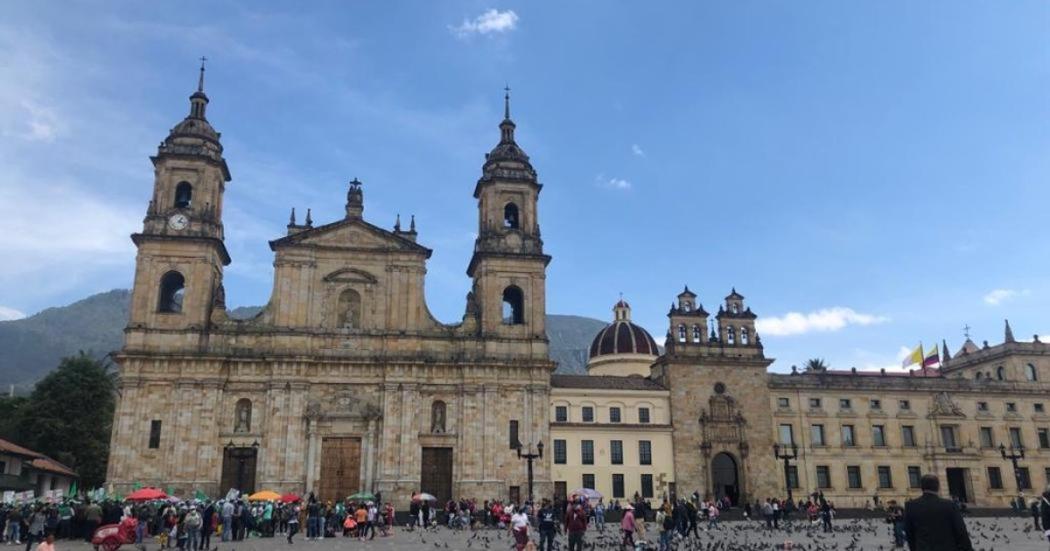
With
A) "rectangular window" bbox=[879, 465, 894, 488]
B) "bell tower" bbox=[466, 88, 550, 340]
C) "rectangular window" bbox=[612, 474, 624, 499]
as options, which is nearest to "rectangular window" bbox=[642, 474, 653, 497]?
"rectangular window" bbox=[612, 474, 624, 499]

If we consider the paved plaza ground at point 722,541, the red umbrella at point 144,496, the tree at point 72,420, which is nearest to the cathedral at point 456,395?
the red umbrella at point 144,496

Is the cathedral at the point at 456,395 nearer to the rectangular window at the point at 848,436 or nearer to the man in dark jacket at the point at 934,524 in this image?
the rectangular window at the point at 848,436

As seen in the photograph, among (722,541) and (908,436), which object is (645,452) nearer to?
(908,436)

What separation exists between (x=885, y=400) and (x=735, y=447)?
485 inches

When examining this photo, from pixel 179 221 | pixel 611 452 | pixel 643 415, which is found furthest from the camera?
pixel 643 415

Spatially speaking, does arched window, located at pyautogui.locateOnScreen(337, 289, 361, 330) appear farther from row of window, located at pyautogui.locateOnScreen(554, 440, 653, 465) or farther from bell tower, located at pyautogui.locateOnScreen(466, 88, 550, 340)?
row of window, located at pyautogui.locateOnScreen(554, 440, 653, 465)

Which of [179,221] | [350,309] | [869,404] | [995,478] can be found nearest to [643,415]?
[869,404]

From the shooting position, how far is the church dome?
64.6 metres

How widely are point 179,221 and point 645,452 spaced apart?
30592 mm

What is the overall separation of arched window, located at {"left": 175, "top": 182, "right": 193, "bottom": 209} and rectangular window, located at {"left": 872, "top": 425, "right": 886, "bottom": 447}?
150ft

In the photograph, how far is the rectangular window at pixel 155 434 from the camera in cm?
4241

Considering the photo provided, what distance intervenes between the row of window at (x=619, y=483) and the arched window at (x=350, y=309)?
52.8ft

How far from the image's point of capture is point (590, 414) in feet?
163

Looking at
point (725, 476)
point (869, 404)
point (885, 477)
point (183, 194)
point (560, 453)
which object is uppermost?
point (183, 194)
